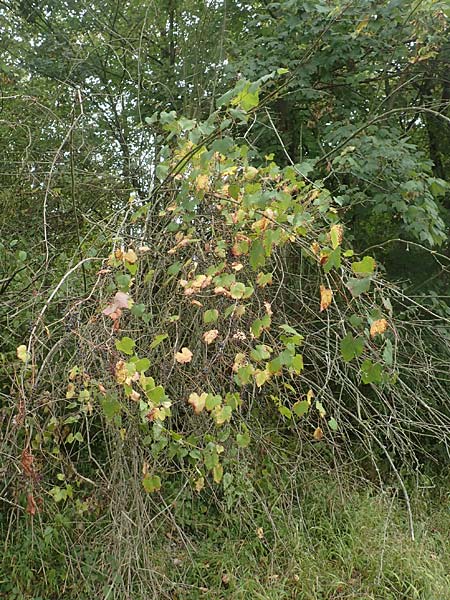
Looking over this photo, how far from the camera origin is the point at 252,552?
3260 mm

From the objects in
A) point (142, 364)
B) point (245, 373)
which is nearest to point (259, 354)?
point (245, 373)

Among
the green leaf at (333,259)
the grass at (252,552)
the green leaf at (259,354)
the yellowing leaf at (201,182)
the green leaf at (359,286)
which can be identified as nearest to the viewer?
the green leaf at (359,286)

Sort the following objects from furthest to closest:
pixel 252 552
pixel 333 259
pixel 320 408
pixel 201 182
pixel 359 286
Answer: pixel 252 552 → pixel 320 408 → pixel 201 182 → pixel 333 259 → pixel 359 286

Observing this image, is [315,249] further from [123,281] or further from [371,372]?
[123,281]

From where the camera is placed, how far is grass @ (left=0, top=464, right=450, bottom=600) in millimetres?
2879

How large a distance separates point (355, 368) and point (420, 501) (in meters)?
1.26

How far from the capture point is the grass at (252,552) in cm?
288

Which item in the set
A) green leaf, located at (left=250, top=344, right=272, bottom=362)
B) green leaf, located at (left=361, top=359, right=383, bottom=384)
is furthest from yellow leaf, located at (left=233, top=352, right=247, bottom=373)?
green leaf, located at (left=361, top=359, right=383, bottom=384)

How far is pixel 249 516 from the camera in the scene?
11.2ft

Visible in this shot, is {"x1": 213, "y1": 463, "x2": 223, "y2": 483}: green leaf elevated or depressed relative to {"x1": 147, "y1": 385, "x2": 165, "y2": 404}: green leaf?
depressed

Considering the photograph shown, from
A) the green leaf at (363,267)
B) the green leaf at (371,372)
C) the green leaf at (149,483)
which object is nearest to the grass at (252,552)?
the green leaf at (149,483)

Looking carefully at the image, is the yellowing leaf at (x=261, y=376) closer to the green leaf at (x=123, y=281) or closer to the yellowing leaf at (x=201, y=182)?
the green leaf at (x=123, y=281)

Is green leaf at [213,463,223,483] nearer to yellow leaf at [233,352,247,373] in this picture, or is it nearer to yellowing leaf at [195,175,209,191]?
yellow leaf at [233,352,247,373]

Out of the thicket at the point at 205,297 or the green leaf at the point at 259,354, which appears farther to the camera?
the thicket at the point at 205,297
